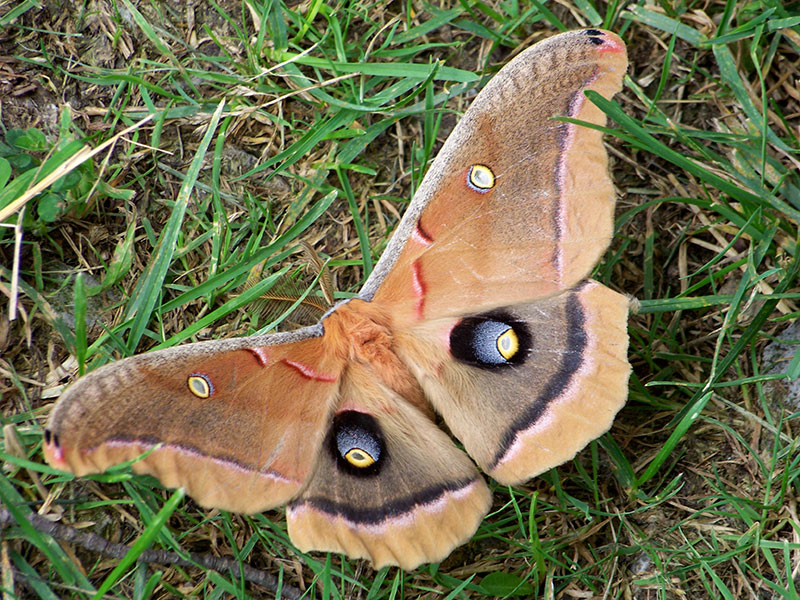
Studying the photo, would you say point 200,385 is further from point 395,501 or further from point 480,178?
point 480,178

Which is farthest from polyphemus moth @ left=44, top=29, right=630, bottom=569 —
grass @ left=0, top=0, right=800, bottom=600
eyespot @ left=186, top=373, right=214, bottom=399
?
grass @ left=0, top=0, right=800, bottom=600

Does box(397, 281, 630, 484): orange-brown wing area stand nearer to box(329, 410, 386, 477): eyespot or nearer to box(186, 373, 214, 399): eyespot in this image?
box(329, 410, 386, 477): eyespot

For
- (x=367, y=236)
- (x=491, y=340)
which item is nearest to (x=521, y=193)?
(x=491, y=340)

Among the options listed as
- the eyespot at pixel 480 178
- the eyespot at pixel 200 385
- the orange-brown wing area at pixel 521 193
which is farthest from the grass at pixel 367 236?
the eyespot at pixel 480 178

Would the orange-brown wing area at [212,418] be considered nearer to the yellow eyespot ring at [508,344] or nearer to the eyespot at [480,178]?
the yellow eyespot ring at [508,344]

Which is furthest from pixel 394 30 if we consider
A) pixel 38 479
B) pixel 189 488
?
pixel 38 479
